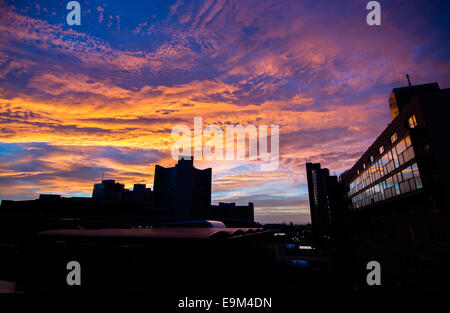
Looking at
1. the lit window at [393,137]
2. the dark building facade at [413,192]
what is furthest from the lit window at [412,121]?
the lit window at [393,137]

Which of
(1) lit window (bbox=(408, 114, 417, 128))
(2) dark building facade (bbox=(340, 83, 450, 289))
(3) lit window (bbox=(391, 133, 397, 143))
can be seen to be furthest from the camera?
(3) lit window (bbox=(391, 133, 397, 143))

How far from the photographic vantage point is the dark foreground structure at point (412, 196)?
17672 millimetres

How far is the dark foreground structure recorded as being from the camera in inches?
696

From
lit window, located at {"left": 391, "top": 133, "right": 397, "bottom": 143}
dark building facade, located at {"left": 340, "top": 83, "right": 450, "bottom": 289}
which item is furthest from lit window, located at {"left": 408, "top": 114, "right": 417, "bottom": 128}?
lit window, located at {"left": 391, "top": 133, "right": 397, "bottom": 143}

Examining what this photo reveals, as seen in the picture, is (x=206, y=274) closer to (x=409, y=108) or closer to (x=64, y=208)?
(x=409, y=108)

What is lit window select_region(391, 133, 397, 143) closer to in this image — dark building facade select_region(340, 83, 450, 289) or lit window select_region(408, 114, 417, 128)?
dark building facade select_region(340, 83, 450, 289)

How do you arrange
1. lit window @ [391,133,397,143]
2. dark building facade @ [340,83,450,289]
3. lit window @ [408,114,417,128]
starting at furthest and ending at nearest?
lit window @ [391,133,397,143] → lit window @ [408,114,417,128] → dark building facade @ [340,83,450,289]

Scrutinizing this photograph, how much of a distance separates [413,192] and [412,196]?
1.17 meters

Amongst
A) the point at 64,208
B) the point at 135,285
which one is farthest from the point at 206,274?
the point at 64,208

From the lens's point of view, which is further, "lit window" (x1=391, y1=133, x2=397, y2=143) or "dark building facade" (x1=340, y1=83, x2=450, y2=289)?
"lit window" (x1=391, y1=133, x2=397, y2=143)

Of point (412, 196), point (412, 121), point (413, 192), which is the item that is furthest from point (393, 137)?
point (413, 192)

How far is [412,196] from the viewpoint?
2089cm

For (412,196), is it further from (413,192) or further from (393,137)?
(393,137)

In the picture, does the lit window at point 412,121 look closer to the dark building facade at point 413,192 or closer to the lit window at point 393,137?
the dark building facade at point 413,192
